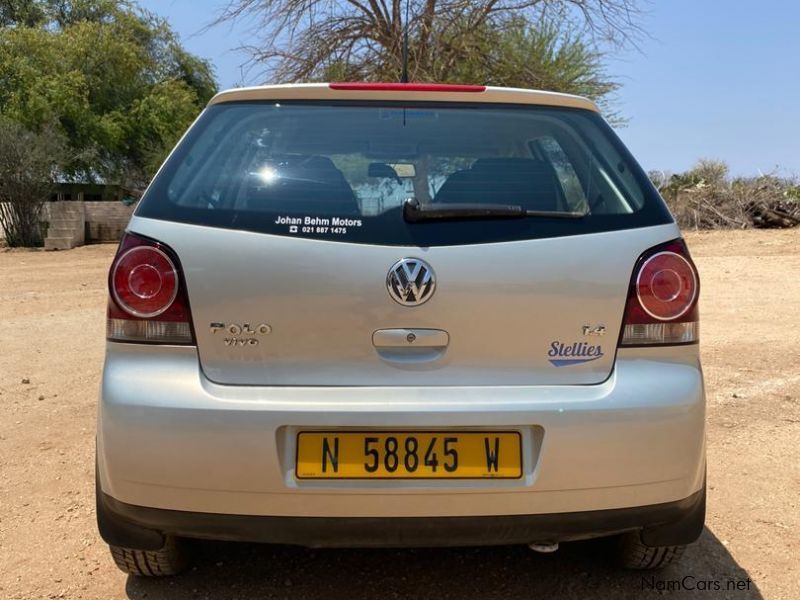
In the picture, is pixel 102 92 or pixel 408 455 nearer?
pixel 408 455

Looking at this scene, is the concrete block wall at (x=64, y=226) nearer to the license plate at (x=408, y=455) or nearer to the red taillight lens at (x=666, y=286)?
the license plate at (x=408, y=455)

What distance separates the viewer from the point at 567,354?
2061 mm

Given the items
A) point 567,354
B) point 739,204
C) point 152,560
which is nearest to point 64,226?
point 739,204

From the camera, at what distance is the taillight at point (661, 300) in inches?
82.7

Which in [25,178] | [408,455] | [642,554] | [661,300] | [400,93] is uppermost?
[25,178]

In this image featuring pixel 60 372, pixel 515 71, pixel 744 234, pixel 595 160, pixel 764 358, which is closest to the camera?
pixel 595 160

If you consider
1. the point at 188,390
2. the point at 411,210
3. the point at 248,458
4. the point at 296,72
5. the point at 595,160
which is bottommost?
the point at 248,458

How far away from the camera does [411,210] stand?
205 centimetres

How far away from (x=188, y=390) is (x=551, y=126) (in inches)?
52.7

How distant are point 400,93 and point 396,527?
126cm

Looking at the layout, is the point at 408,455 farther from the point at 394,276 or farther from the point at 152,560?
the point at 152,560

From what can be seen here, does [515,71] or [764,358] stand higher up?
[515,71]

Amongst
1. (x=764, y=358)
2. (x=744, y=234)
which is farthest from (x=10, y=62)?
(x=764, y=358)

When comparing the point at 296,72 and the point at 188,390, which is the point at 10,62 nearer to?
the point at 296,72
